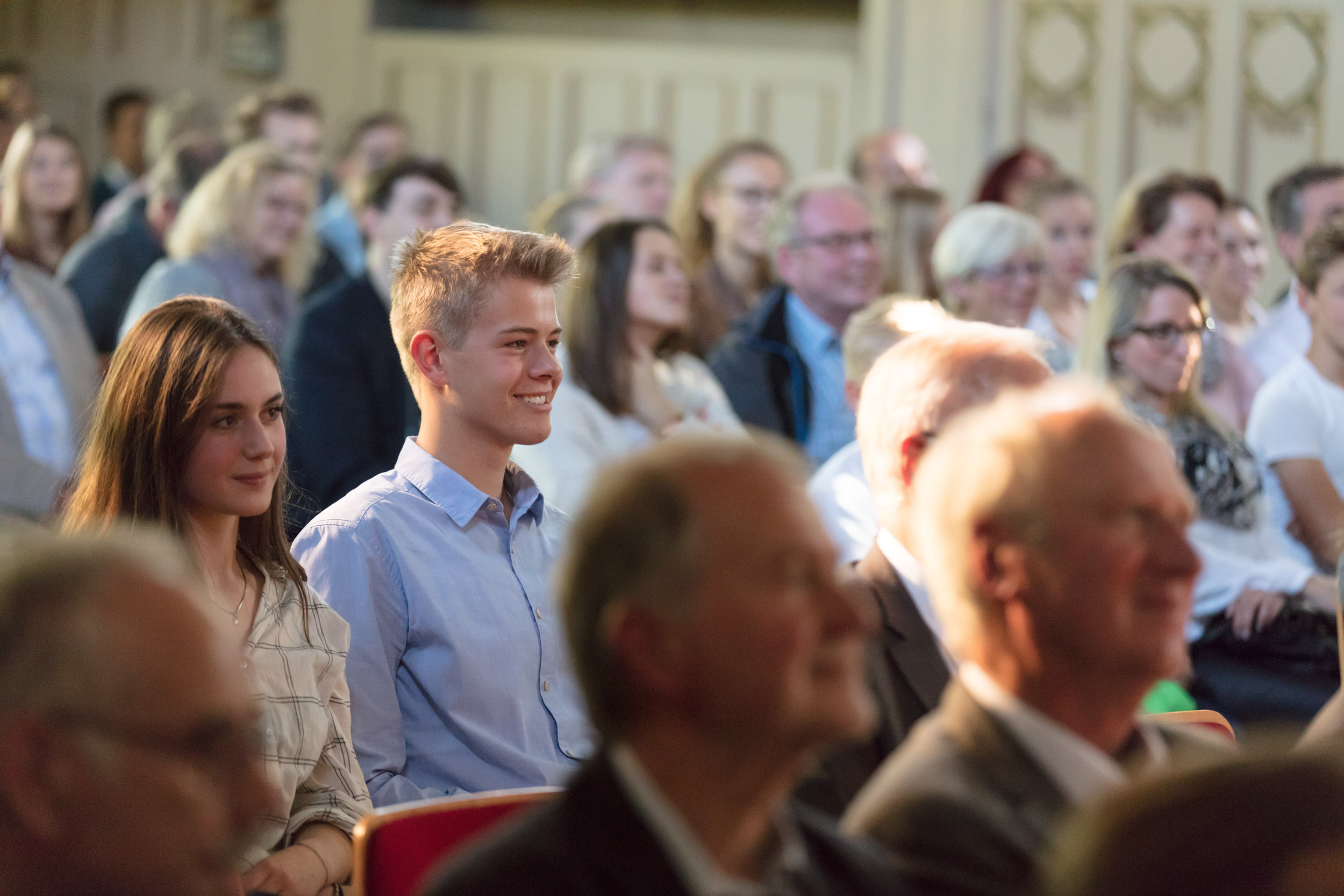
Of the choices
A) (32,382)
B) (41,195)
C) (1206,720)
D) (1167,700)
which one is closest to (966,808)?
(1206,720)

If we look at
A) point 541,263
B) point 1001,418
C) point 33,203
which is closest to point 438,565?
point 541,263

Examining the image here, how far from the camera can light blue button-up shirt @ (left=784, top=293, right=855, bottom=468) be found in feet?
12.2

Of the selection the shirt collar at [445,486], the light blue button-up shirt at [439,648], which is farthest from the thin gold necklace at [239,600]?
the shirt collar at [445,486]

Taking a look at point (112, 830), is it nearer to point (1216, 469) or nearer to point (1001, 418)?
point (1001, 418)

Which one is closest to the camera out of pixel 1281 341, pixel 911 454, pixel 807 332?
pixel 911 454

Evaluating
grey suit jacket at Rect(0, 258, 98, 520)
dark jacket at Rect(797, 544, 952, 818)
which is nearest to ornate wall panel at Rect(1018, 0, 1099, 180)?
grey suit jacket at Rect(0, 258, 98, 520)

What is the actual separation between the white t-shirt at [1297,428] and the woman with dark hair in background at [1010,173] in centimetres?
211

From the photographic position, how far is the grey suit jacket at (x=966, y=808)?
1025 millimetres

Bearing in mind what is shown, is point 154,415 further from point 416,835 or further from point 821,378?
point 821,378

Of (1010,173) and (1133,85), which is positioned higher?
(1133,85)

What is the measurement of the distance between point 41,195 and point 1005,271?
2.96m

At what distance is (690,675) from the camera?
89 cm

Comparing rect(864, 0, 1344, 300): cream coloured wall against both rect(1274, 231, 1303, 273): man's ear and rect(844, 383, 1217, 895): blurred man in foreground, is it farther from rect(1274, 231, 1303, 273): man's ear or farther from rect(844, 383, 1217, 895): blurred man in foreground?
rect(844, 383, 1217, 895): blurred man in foreground

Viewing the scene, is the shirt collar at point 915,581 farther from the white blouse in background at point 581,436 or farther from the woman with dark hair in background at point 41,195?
the woman with dark hair in background at point 41,195
